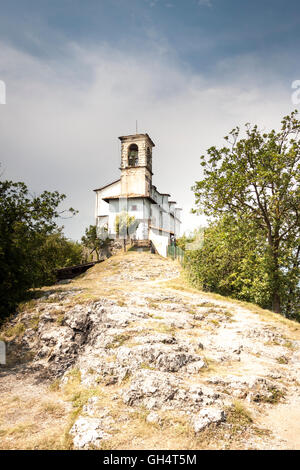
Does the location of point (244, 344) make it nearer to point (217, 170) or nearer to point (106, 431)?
point (106, 431)

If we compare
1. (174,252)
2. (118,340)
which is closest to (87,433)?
(118,340)

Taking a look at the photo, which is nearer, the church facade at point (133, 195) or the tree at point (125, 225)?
the tree at point (125, 225)

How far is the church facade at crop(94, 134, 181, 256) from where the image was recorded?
160 ft

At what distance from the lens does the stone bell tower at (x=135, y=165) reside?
50.7m

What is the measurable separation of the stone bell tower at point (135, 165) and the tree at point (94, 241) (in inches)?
352

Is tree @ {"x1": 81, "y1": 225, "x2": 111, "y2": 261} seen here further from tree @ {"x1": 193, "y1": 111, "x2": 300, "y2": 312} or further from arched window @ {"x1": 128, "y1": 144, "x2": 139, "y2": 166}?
tree @ {"x1": 193, "y1": 111, "x2": 300, "y2": 312}

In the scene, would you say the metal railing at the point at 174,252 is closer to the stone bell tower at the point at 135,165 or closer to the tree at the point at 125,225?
the tree at the point at 125,225

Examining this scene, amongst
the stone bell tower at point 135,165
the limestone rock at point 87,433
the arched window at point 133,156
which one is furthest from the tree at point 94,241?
the limestone rock at point 87,433

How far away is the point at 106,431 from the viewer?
6.51 m

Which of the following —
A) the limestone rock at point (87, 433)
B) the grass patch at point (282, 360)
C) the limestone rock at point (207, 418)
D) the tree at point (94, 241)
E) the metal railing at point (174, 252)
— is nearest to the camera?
the limestone rock at point (87, 433)

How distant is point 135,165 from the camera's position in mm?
51656

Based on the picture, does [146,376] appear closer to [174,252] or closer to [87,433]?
[87,433]

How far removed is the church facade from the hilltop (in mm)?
31622
